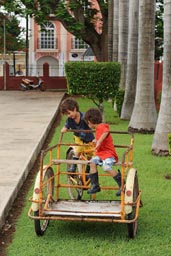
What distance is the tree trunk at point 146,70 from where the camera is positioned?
13273 mm

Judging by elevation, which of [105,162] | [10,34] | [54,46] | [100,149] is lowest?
[105,162]

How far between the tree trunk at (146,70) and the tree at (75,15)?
13935mm

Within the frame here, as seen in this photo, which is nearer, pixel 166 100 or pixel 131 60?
pixel 166 100

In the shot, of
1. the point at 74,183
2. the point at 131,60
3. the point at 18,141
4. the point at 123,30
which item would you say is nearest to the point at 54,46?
the point at 123,30

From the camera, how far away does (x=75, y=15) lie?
28984 millimetres

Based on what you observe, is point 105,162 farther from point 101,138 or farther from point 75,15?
point 75,15

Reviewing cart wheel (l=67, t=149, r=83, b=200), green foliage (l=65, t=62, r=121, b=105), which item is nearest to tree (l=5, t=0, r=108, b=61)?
green foliage (l=65, t=62, r=121, b=105)

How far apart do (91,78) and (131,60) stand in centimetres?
163

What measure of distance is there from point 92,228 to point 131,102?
36.7 ft

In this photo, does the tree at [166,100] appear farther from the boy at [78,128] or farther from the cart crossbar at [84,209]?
the cart crossbar at [84,209]

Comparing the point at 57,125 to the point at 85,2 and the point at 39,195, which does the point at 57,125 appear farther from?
the point at 85,2

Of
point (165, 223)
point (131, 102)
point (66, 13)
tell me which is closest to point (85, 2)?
point (66, 13)

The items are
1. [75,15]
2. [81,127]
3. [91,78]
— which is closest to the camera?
[81,127]

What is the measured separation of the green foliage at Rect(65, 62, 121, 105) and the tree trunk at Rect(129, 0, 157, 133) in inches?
66.5
